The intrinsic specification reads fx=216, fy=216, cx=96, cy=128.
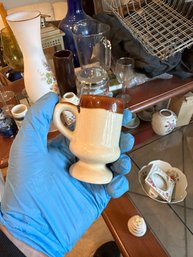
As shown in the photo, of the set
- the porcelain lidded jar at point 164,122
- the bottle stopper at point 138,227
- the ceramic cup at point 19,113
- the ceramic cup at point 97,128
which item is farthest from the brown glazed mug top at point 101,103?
the porcelain lidded jar at point 164,122

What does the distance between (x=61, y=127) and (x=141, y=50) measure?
334 millimetres

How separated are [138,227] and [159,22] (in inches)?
21.7

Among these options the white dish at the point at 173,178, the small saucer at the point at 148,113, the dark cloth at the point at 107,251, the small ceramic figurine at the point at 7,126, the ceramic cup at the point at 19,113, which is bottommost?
the dark cloth at the point at 107,251

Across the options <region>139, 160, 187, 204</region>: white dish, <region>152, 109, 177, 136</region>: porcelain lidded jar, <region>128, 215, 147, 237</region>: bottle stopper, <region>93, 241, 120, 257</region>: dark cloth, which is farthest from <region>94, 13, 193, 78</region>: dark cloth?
<region>93, 241, 120, 257</region>: dark cloth

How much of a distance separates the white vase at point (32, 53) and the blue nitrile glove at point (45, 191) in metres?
0.12

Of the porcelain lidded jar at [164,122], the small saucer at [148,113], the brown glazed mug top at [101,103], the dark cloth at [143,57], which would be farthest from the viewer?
the small saucer at [148,113]

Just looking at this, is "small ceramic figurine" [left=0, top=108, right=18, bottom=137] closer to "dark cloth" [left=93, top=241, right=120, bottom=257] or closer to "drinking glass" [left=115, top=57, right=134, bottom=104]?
"drinking glass" [left=115, top=57, right=134, bottom=104]

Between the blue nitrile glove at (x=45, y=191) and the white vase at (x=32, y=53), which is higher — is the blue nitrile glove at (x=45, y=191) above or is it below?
below

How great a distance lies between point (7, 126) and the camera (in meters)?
0.52

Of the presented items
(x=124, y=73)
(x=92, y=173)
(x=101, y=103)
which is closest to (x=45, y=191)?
(x=92, y=173)

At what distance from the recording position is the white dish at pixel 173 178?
59cm

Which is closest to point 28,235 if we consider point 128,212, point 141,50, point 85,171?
point 85,171

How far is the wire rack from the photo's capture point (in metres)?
0.54

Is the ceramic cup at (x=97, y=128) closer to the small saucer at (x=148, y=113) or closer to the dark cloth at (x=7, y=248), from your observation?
the dark cloth at (x=7, y=248)
